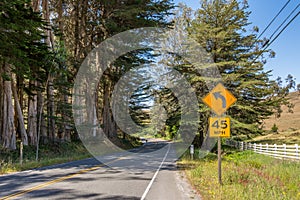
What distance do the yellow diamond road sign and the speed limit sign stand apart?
27cm

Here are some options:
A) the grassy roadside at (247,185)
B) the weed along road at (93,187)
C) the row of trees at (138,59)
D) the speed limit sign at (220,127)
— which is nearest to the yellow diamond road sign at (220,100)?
the speed limit sign at (220,127)

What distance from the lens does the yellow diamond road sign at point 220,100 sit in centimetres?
909

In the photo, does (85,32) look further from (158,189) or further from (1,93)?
(158,189)

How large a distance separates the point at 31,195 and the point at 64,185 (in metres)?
1.59

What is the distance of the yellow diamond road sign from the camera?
9.09 m

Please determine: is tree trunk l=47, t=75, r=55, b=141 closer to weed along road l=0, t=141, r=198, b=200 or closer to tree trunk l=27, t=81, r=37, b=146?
tree trunk l=27, t=81, r=37, b=146

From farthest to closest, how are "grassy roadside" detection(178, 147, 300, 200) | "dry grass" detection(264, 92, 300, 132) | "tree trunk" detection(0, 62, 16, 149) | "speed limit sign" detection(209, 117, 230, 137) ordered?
"dry grass" detection(264, 92, 300, 132) → "tree trunk" detection(0, 62, 16, 149) → "speed limit sign" detection(209, 117, 230, 137) → "grassy roadside" detection(178, 147, 300, 200)

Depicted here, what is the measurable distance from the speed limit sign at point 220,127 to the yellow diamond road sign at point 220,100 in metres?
0.27

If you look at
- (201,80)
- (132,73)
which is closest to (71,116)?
(132,73)

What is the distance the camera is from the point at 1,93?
19.5 metres

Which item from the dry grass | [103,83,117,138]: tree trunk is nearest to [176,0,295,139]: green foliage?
[103,83,117,138]: tree trunk

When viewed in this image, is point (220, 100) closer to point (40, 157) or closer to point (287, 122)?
point (40, 157)

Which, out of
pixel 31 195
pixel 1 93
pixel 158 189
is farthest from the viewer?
pixel 1 93

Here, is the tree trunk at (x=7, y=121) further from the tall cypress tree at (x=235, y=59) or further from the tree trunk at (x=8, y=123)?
the tall cypress tree at (x=235, y=59)
